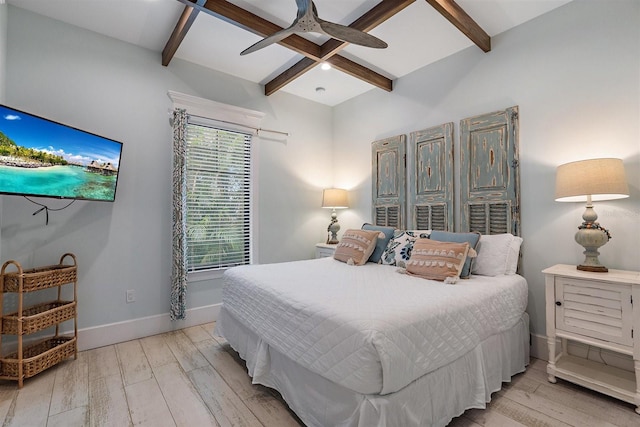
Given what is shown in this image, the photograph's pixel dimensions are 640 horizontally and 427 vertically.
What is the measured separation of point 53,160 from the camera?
221 cm

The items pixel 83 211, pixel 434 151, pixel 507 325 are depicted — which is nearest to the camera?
pixel 507 325

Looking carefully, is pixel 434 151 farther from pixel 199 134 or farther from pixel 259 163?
pixel 199 134

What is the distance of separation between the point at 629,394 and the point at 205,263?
3.63m

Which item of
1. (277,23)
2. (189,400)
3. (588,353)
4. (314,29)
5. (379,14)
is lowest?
(189,400)

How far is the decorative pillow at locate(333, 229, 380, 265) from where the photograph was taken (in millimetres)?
2945

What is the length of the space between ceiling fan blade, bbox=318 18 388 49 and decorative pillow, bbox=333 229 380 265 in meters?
1.71

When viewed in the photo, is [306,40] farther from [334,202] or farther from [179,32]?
[334,202]

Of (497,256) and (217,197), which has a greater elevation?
(217,197)

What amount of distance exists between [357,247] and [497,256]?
1214 mm

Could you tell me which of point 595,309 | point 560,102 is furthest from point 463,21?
point 595,309

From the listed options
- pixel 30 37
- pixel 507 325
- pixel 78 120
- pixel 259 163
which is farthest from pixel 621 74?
pixel 30 37

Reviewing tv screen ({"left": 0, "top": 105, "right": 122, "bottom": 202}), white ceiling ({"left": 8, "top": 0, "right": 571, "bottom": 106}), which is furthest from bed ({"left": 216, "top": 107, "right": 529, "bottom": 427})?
tv screen ({"left": 0, "top": 105, "right": 122, "bottom": 202})

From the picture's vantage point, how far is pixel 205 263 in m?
3.44

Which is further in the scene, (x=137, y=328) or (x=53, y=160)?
(x=137, y=328)
